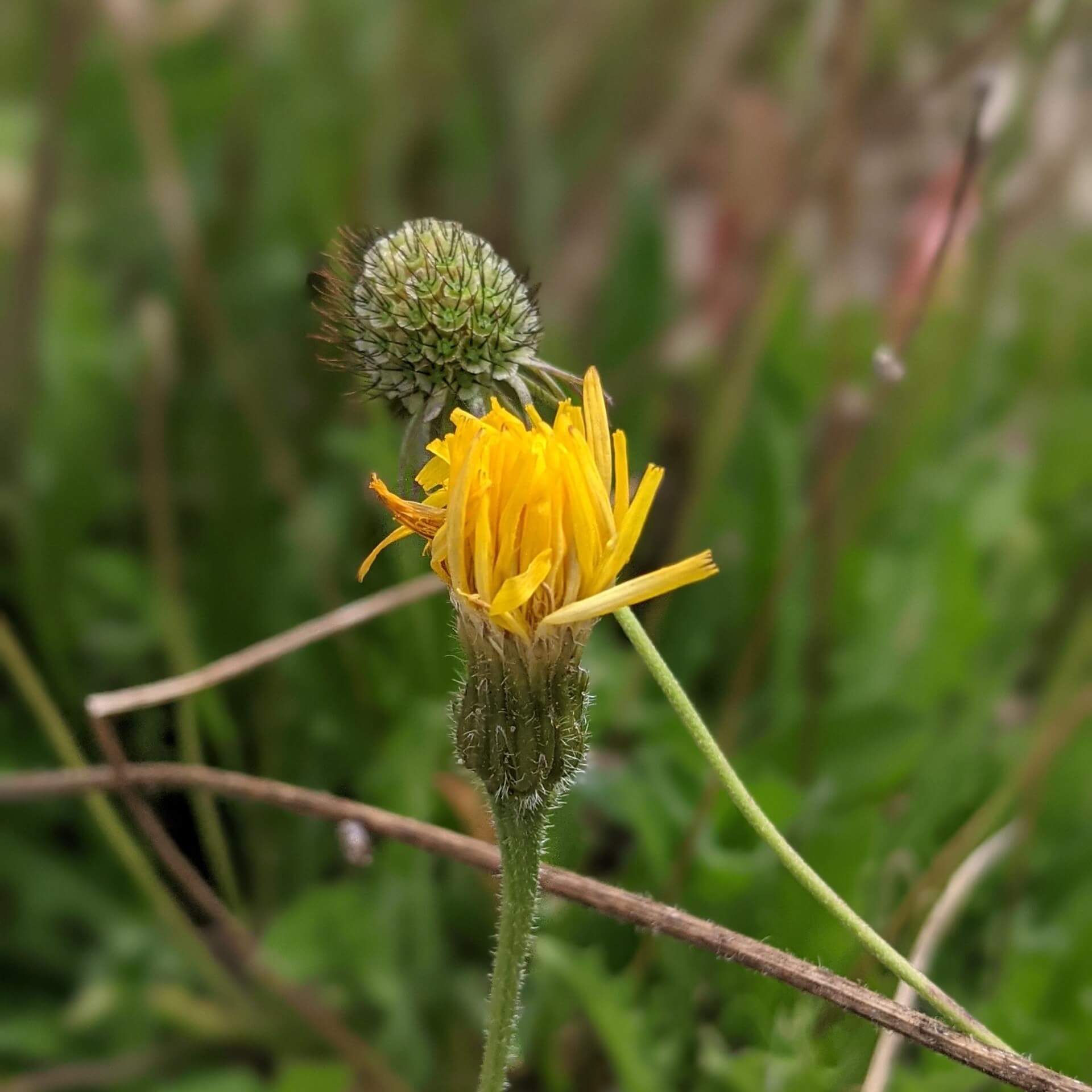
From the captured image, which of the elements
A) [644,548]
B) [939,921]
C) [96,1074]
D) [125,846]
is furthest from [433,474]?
[644,548]

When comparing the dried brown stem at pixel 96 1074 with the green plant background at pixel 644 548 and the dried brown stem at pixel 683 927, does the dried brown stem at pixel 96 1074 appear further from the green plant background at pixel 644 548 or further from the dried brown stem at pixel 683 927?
the dried brown stem at pixel 683 927

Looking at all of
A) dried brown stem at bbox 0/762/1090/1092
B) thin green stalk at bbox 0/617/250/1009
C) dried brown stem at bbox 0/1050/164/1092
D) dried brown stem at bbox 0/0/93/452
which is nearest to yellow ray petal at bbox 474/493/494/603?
dried brown stem at bbox 0/762/1090/1092

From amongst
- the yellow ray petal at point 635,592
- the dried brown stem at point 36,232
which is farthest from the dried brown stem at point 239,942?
the dried brown stem at point 36,232

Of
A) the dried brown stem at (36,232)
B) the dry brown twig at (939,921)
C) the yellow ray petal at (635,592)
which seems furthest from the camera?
the dried brown stem at (36,232)

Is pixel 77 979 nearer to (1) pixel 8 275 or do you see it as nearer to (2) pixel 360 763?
(2) pixel 360 763

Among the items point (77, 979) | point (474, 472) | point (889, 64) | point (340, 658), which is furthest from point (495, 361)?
point (889, 64)

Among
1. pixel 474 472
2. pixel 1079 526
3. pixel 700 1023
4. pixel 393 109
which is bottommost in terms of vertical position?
pixel 700 1023

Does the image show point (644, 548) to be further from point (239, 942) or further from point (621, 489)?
point (621, 489)

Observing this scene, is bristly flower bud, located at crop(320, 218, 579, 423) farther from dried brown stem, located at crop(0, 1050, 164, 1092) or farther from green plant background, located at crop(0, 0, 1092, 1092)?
dried brown stem, located at crop(0, 1050, 164, 1092)
